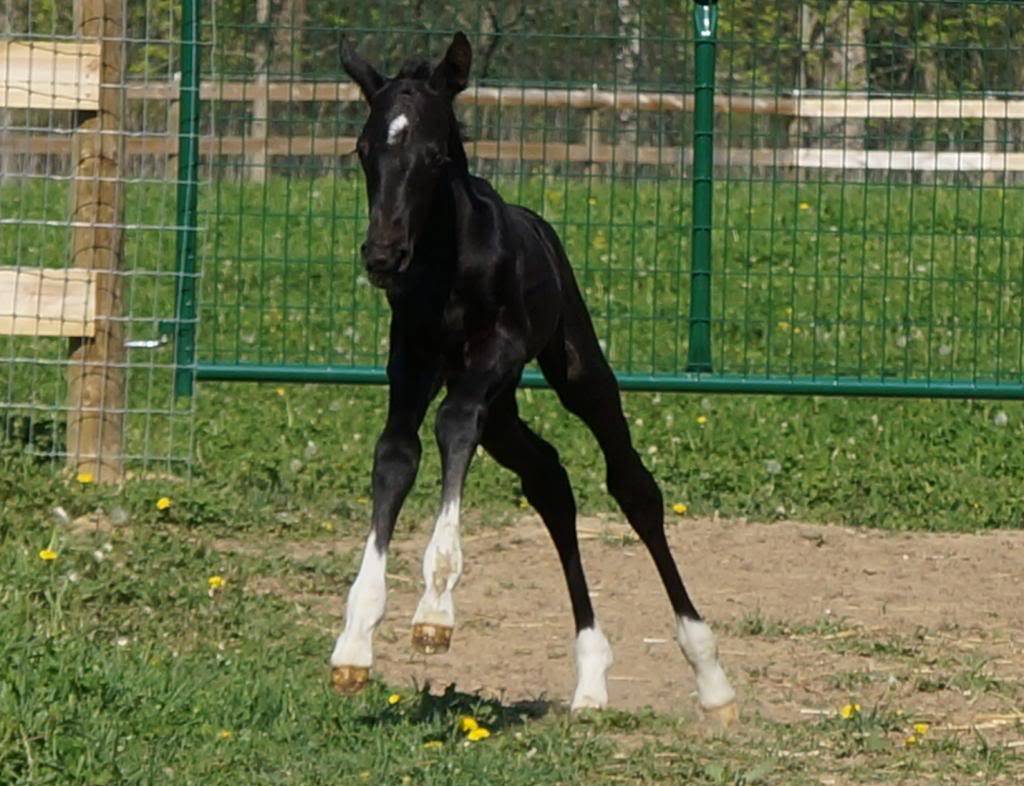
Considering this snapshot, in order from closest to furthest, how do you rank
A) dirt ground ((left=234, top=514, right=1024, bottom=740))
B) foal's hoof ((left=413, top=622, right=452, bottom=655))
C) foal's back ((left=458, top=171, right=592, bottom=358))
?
foal's hoof ((left=413, top=622, right=452, bottom=655)), foal's back ((left=458, top=171, right=592, bottom=358)), dirt ground ((left=234, top=514, right=1024, bottom=740))

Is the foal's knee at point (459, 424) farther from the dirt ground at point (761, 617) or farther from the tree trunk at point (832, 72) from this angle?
the tree trunk at point (832, 72)

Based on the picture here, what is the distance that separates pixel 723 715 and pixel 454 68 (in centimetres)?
200

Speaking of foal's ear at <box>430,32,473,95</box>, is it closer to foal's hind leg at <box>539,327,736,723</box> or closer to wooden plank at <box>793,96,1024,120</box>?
foal's hind leg at <box>539,327,736,723</box>

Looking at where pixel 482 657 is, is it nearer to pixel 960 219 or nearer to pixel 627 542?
pixel 627 542

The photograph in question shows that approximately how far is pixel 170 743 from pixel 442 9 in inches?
200

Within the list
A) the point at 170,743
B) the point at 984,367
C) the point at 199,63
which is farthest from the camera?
the point at 984,367

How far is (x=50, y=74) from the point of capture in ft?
28.2

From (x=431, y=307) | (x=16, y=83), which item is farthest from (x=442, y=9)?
(x=431, y=307)

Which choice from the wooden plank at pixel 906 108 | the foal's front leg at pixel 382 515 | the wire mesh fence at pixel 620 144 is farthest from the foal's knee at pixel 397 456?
the wooden plank at pixel 906 108

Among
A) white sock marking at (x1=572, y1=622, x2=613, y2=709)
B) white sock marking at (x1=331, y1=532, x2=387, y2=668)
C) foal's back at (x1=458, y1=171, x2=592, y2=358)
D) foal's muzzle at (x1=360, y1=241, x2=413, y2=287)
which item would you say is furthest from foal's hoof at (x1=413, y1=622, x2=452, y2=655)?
white sock marking at (x1=572, y1=622, x2=613, y2=709)

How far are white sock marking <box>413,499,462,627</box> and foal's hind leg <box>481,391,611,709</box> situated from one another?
113 cm

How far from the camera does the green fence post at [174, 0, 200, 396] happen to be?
9031 millimetres

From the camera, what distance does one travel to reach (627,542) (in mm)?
8539

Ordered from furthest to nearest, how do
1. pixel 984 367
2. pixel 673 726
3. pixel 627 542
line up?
pixel 984 367, pixel 627 542, pixel 673 726
